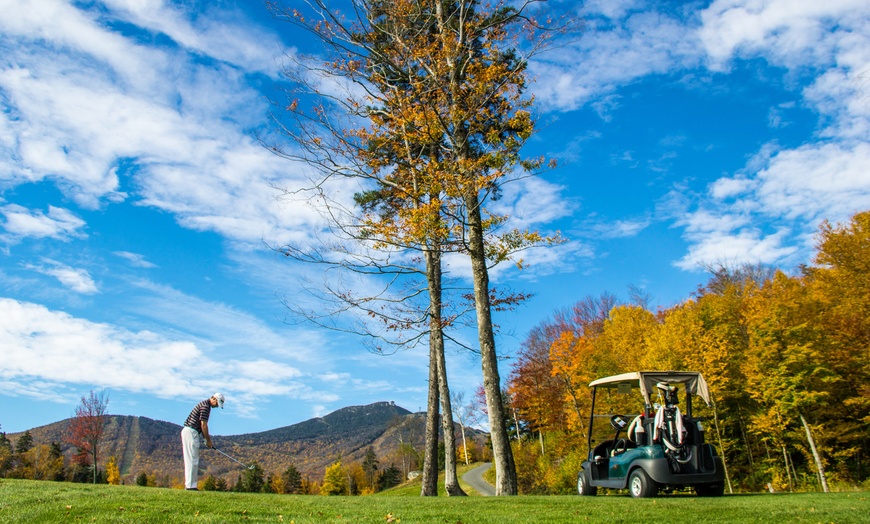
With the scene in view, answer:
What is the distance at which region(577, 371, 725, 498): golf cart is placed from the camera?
990 cm

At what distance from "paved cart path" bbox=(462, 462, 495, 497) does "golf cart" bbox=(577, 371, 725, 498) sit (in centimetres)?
2848

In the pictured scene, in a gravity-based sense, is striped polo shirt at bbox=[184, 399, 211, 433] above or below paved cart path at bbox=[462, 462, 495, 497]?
above

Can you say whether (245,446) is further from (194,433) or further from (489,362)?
(489,362)

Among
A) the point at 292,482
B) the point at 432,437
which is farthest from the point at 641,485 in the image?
the point at 292,482

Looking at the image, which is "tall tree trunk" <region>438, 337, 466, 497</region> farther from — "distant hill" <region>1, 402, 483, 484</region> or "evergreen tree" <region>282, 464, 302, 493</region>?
"distant hill" <region>1, 402, 483, 484</region>

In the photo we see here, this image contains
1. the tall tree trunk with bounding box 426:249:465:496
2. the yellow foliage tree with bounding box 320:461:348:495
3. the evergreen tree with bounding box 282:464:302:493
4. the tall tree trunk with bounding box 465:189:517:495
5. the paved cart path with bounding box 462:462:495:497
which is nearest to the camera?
the tall tree trunk with bounding box 465:189:517:495

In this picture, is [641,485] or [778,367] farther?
[778,367]

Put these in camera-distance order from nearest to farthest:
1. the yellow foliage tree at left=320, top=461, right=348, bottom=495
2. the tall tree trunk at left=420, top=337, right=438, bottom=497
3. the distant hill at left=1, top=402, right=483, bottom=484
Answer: the tall tree trunk at left=420, top=337, right=438, bottom=497
the yellow foliage tree at left=320, top=461, right=348, bottom=495
the distant hill at left=1, top=402, right=483, bottom=484

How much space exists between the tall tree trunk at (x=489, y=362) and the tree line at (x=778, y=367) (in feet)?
64.7

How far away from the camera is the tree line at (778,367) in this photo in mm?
28391

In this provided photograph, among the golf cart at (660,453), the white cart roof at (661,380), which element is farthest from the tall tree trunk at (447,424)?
the white cart roof at (661,380)

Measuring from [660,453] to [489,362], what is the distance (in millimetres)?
3789

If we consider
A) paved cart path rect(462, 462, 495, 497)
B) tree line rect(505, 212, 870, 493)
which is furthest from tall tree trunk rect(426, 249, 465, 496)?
paved cart path rect(462, 462, 495, 497)

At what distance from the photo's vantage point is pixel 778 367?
28.4 m
